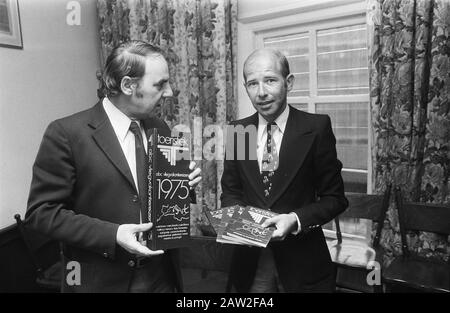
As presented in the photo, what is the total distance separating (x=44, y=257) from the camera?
7.23 feet

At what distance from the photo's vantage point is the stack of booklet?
1.00 metres

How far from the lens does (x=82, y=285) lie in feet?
3.49

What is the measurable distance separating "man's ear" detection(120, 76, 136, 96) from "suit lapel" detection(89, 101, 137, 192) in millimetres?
92

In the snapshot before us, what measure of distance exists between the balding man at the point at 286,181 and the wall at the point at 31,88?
155 centimetres

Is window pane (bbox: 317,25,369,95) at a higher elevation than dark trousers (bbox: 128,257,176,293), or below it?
higher

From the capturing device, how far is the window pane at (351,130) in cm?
223

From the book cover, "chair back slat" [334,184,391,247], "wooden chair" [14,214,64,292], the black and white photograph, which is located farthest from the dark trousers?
"chair back slat" [334,184,391,247]

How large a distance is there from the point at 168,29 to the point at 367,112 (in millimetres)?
1384

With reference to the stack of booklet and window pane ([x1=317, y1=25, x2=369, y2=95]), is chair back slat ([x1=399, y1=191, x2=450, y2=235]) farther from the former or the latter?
the stack of booklet

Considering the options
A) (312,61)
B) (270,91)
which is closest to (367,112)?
(312,61)

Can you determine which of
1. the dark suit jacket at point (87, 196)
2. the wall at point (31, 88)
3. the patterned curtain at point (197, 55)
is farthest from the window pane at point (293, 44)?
the dark suit jacket at point (87, 196)

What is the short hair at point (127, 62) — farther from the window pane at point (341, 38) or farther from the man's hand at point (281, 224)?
the window pane at point (341, 38)

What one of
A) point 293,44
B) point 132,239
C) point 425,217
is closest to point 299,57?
point 293,44
